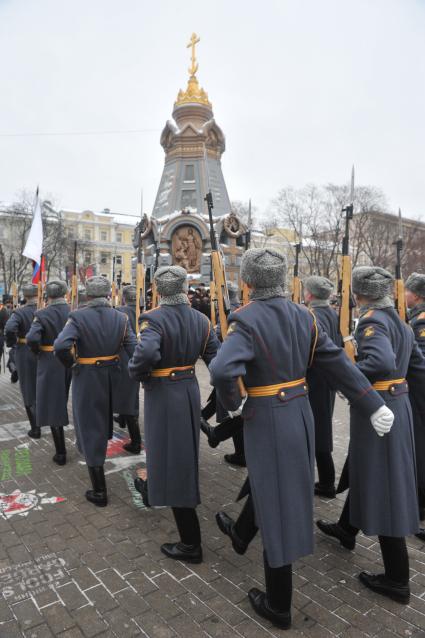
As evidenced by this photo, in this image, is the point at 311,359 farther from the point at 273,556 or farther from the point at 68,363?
the point at 68,363

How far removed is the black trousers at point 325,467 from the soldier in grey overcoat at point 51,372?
9.41ft

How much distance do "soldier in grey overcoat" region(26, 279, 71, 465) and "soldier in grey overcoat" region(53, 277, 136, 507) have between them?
0.97 metres

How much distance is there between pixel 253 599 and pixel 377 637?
70cm

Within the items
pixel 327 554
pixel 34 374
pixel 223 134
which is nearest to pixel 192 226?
pixel 223 134

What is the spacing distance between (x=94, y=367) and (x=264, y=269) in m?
2.44

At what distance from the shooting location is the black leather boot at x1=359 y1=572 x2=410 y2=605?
2.77 m

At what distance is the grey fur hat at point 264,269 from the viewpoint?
8.38 ft

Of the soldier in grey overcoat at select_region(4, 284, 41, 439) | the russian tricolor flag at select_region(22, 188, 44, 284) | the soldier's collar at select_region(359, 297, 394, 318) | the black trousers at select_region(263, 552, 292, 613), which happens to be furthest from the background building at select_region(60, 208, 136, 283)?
the black trousers at select_region(263, 552, 292, 613)

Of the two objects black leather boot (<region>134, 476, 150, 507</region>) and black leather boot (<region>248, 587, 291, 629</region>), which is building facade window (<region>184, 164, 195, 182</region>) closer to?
black leather boot (<region>134, 476, 150, 507</region>)

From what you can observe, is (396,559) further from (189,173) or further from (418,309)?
(189,173)

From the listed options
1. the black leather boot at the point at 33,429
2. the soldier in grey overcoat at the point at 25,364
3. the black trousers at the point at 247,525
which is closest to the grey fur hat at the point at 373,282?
the black trousers at the point at 247,525

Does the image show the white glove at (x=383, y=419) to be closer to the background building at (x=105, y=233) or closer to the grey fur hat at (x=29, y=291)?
the grey fur hat at (x=29, y=291)

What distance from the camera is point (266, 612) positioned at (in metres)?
2.58

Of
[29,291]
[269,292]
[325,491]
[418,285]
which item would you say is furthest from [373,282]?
[29,291]
